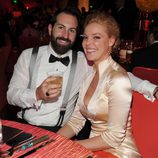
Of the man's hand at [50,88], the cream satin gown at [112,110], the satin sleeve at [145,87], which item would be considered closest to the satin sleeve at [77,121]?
the cream satin gown at [112,110]

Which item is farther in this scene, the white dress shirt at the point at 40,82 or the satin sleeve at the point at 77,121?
the white dress shirt at the point at 40,82

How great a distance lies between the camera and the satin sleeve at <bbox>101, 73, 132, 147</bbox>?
1.69m

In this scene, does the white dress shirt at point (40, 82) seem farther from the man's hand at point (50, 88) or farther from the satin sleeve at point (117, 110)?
the satin sleeve at point (117, 110)

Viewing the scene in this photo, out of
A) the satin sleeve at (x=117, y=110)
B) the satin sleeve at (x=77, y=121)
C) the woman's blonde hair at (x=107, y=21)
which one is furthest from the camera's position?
the satin sleeve at (x=77, y=121)

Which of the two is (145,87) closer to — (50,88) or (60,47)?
(50,88)

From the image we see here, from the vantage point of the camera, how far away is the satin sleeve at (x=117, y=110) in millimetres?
1687

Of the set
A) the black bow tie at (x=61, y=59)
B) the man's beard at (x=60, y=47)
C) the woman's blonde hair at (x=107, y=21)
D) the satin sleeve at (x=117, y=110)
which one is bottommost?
the satin sleeve at (x=117, y=110)

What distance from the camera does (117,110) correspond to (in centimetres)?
168

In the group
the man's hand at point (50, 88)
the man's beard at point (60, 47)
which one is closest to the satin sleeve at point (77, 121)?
the man's hand at point (50, 88)

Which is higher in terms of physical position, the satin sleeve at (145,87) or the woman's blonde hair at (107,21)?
the woman's blonde hair at (107,21)

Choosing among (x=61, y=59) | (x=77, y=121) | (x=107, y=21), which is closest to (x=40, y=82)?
(x=61, y=59)

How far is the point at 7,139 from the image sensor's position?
1454mm

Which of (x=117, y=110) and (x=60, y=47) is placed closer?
(x=117, y=110)

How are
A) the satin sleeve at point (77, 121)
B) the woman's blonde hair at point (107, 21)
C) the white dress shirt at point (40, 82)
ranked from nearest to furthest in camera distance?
1. the woman's blonde hair at point (107, 21)
2. the satin sleeve at point (77, 121)
3. the white dress shirt at point (40, 82)
